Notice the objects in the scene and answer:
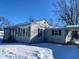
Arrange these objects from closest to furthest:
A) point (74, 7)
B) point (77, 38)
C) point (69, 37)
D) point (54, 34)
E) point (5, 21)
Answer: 1. point (69, 37)
2. point (54, 34)
3. point (77, 38)
4. point (74, 7)
5. point (5, 21)

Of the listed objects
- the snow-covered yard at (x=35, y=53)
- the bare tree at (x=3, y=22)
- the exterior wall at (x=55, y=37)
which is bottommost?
the snow-covered yard at (x=35, y=53)

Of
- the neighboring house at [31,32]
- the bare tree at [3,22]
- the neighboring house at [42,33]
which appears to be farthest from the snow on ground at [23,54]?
the bare tree at [3,22]

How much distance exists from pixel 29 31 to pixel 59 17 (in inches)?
694

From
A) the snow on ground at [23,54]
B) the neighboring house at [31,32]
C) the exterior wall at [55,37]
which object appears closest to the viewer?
the snow on ground at [23,54]

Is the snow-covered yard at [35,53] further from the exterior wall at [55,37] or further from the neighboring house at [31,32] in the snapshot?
the neighboring house at [31,32]

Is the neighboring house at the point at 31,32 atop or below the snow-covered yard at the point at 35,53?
atop

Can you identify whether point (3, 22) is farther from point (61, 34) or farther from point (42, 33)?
point (61, 34)

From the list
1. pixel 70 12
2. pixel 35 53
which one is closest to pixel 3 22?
pixel 70 12

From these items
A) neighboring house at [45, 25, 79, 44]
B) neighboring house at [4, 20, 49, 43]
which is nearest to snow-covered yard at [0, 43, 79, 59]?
neighboring house at [45, 25, 79, 44]

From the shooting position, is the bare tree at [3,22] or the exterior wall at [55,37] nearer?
the exterior wall at [55,37]

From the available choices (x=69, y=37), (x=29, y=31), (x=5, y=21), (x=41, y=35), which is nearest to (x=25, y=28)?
(x=29, y=31)

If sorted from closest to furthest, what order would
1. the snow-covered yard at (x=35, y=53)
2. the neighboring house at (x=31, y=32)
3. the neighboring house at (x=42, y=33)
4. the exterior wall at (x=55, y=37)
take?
the snow-covered yard at (x=35, y=53), the exterior wall at (x=55, y=37), the neighboring house at (x=42, y=33), the neighboring house at (x=31, y=32)

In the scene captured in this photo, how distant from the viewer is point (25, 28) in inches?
900

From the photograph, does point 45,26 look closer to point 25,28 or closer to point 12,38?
point 25,28
